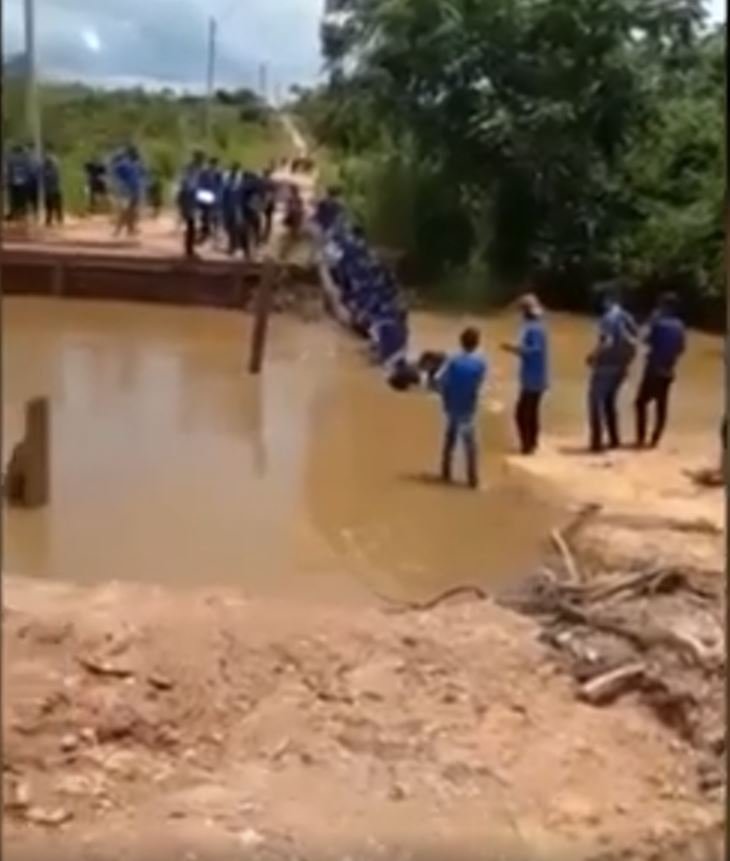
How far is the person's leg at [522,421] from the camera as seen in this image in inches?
551

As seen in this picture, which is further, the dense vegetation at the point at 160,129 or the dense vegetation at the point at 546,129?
the dense vegetation at the point at 160,129

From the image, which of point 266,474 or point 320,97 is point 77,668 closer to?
point 266,474

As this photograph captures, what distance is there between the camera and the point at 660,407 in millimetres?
14344

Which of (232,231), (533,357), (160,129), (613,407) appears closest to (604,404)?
(613,407)

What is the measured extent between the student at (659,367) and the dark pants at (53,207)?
477 inches

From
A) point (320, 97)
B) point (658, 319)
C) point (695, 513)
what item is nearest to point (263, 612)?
point (695, 513)

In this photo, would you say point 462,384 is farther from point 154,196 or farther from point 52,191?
point 154,196

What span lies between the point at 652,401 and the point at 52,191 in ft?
40.5

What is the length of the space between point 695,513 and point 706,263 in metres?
12.3

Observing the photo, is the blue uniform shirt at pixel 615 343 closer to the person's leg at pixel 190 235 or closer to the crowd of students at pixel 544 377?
the crowd of students at pixel 544 377

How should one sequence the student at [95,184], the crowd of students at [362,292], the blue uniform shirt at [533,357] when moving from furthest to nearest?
the student at [95,184] → the crowd of students at [362,292] → the blue uniform shirt at [533,357]

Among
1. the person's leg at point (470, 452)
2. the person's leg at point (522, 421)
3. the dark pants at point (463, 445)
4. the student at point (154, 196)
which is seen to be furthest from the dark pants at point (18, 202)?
the person's leg at point (470, 452)

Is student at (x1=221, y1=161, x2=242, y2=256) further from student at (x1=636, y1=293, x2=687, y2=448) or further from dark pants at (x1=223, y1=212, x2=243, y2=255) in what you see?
student at (x1=636, y1=293, x2=687, y2=448)

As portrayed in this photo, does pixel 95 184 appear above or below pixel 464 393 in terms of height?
above
